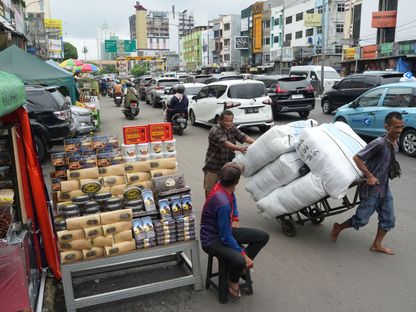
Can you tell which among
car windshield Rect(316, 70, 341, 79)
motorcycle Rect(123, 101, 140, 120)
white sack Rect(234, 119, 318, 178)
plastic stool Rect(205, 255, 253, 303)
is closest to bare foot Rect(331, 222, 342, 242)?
white sack Rect(234, 119, 318, 178)

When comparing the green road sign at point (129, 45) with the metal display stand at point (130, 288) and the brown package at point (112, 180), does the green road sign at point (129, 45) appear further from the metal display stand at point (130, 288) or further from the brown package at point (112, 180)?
the metal display stand at point (130, 288)

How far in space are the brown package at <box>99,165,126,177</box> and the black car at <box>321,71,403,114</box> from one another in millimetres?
13052

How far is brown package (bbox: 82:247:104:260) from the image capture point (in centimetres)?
374

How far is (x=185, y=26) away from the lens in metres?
142

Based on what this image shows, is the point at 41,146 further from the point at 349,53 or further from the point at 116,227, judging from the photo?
the point at 349,53

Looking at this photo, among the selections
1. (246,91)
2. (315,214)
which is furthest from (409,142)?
(315,214)

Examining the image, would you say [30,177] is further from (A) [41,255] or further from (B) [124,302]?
(B) [124,302]

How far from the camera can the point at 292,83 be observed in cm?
1536

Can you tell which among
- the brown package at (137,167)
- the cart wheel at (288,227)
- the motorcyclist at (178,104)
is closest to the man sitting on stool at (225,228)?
the brown package at (137,167)

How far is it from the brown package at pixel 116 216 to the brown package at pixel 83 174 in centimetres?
54

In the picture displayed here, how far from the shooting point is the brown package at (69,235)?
→ 367cm

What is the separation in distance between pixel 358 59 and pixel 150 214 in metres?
38.8

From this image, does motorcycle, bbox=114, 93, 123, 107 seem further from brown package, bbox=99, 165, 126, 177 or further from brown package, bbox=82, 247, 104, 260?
brown package, bbox=82, 247, 104, 260

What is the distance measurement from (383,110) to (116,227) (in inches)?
327
